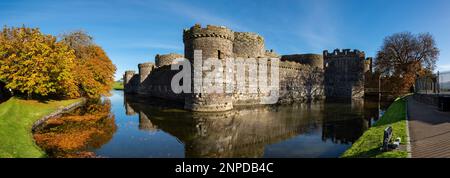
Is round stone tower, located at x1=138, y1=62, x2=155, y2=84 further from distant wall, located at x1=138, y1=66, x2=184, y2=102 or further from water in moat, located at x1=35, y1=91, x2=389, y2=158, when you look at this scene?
water in moat, located at x1=35, y1=91, x2=389, y2=158

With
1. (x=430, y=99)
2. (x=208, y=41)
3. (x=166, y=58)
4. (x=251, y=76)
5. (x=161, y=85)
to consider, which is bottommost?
(x=430, y=99)

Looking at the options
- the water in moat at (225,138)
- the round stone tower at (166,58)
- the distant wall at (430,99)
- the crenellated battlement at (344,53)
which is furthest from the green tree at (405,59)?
the round stone tower at (166,58)

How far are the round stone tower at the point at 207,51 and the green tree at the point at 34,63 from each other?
13818 millimetres

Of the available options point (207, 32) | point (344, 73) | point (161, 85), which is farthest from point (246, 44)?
point (344, 73)

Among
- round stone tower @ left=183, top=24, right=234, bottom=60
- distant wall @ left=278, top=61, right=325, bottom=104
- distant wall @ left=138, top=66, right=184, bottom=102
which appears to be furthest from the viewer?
distant wall @ left=138, top=66, right=184, bottom=102

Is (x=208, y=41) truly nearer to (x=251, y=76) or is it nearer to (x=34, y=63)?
(x=251, y=76)

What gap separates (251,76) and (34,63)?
76.4 feet

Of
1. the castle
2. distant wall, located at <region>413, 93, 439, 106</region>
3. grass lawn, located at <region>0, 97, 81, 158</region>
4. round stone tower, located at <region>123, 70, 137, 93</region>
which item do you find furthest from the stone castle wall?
round stone tower, located at <region>123, 70, 137, 93</region>

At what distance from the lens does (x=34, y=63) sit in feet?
78.3

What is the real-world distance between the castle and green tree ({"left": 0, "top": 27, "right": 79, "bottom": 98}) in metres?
13.4

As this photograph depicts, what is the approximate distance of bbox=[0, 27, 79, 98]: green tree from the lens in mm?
23328

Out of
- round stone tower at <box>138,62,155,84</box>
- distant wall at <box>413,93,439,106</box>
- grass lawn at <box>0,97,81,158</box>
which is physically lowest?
grass lawn at <box>0,97,81,158</box>
